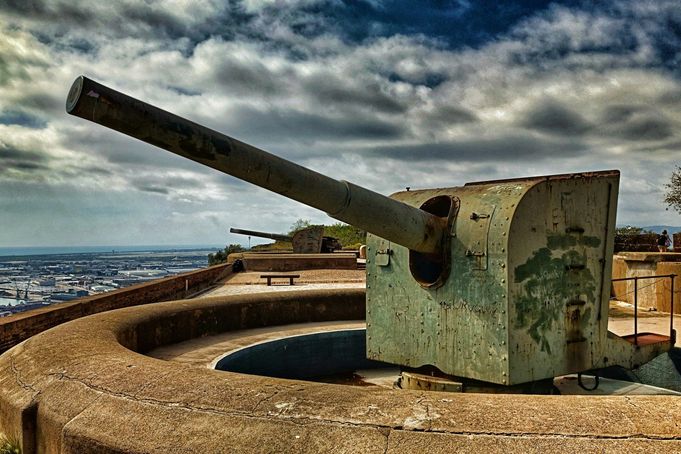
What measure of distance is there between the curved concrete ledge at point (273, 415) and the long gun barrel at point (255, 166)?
1095mm

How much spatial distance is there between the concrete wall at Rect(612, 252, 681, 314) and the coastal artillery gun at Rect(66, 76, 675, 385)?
591cm

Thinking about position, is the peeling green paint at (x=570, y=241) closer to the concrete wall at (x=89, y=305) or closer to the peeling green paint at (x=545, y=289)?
the peeling green paint at (x=545, y=289)

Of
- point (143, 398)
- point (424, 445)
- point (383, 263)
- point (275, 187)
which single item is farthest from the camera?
point (383, 263)

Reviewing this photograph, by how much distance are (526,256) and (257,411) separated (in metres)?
2.37

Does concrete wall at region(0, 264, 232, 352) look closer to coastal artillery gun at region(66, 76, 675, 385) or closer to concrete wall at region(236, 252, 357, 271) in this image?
coastal artillery gun at region(66, 76, 675, 385)

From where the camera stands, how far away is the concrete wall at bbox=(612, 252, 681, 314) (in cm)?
947

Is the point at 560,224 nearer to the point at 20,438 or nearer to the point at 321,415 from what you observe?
the point at 321,415

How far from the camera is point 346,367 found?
21.3ft

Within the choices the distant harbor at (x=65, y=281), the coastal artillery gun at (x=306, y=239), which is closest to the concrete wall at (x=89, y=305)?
the distant harbor at (x=65, y=281)

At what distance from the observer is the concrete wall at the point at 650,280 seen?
9.47m

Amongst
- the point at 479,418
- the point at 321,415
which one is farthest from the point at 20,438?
the point at 479,418

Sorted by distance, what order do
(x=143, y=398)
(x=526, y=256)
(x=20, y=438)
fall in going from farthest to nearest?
(x=526, y=256) < (x=20, y=438) < (x=143, y=398)

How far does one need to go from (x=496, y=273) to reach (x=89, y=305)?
5396 millimetres

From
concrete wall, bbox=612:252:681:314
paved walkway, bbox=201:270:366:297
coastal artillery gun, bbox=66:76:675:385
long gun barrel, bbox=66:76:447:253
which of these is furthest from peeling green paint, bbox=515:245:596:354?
paved walkway, bbox=201:270:366:297
